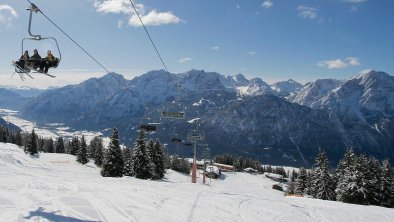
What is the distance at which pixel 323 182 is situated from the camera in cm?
7031

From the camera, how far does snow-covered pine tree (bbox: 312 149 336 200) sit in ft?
228

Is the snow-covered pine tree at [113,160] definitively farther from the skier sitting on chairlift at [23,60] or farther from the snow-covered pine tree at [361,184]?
the skier sitting on chairlift at [23,60]

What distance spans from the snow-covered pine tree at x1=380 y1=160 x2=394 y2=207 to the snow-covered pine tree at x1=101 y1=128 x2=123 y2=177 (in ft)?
142

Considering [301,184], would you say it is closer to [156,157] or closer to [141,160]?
[156,157]

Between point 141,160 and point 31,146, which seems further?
point 31,146

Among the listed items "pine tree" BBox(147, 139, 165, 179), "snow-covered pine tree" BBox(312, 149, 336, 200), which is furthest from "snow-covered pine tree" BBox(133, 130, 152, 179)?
"snow-covered pine tree" BBox(312, 149, 336, 200)

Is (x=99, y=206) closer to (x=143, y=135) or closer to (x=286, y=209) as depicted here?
(x=286, y=209)

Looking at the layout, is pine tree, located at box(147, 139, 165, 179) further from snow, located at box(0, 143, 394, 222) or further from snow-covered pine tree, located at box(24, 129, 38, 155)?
snow-covered pine tree, located at box(24, 129, 38, 155)

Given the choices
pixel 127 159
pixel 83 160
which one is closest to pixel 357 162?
pixel 127 159


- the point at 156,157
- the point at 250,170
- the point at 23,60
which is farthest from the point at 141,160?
the point at 250,170

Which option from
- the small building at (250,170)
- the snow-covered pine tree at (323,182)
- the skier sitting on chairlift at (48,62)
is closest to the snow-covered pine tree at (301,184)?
the snow-covered pine tree at (323,182)

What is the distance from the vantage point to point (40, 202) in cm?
2144

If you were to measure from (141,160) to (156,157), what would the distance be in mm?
7914

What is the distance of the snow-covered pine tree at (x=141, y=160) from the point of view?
6725 cm
